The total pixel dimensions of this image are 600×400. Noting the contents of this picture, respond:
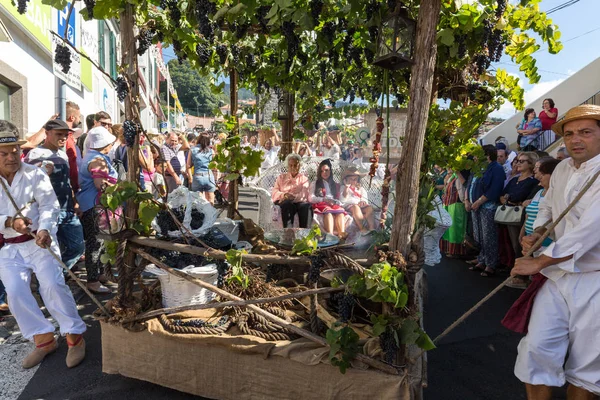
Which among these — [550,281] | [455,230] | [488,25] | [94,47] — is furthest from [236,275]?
[94,47]

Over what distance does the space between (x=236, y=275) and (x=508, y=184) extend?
4909 mm

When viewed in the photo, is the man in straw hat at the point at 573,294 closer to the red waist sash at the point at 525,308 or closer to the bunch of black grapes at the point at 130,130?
the red waist sash at the point at 525,308

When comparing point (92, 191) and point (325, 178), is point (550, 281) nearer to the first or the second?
point (325, 178)

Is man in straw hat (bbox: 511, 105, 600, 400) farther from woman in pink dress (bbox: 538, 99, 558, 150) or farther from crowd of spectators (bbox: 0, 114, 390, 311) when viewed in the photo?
woman in pink dress (bbox: 538, 99, 558, 150)

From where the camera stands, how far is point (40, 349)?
→ 3.54m

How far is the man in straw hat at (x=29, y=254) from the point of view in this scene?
11.0 ft

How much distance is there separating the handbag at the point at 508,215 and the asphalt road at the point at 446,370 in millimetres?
1309

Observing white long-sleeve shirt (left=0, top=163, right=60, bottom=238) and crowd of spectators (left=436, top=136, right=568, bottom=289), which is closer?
white long-sleeve shirt (left=0, top=163, right=60, bottom=238)

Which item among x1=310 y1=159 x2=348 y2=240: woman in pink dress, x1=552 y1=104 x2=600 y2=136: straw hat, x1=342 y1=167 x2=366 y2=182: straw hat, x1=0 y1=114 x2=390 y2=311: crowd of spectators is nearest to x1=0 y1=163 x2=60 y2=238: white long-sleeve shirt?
x1=0 y1=114 x2=390 y2=311: crowd of spectators

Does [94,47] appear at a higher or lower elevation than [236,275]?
higher

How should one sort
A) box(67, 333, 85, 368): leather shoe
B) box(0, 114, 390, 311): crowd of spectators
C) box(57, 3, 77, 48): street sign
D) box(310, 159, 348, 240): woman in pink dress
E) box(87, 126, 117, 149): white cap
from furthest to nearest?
box(57, 3, 77, 48): street sign
box(310, 159, 348, 240): woman in pink dress
box(87, 126, 117, 149): white cap
box(0, 114, 390, 311): crowd of spectators
box(67, 333, 85, 368): leather shoe

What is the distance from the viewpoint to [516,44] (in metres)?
3.88

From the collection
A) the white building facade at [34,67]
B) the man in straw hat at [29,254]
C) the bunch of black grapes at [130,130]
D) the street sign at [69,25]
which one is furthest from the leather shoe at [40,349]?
the street sign at [69,25]

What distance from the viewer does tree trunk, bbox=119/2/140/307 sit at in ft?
9.59
